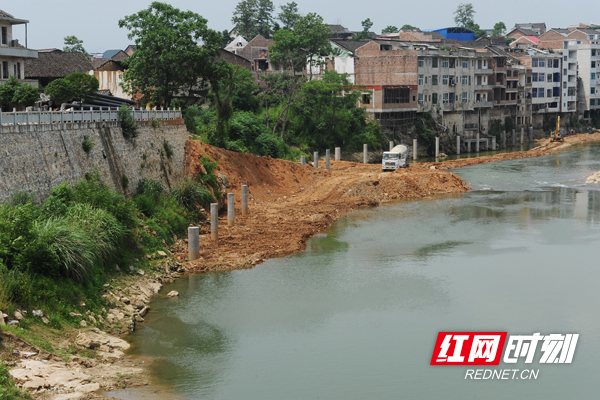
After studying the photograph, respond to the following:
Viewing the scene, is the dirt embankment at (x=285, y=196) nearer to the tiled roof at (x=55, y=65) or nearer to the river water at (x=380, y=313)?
the river water at (x=380, y=313)

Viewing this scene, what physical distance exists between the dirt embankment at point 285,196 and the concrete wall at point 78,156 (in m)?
4.17

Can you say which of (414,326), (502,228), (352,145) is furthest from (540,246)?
(352,145)

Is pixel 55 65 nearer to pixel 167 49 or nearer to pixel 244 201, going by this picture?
pixel 167 49

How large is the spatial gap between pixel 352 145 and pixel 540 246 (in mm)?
45820

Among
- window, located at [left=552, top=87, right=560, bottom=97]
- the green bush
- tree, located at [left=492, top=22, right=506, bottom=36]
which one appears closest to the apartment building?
the green bush

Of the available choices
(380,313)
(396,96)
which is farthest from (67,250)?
(396,96)

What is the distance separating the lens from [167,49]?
55.7m

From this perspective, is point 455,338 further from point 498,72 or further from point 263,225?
point 498,72

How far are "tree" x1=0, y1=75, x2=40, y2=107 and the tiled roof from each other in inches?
1259

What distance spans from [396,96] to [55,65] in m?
43.3

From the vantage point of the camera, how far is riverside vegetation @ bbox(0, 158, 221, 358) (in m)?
24.1

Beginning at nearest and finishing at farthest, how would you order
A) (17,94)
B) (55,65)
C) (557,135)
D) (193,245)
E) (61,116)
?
(61,116)
(193,245)
(17,94)
(55,65)
(557,135)

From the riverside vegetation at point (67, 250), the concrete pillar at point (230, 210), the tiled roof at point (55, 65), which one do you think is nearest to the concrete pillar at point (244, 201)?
the concrete pillar at point (230, 210)

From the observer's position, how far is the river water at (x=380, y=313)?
74.9 ft
